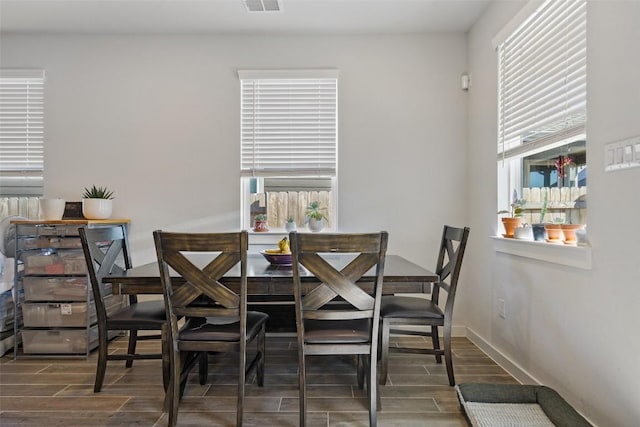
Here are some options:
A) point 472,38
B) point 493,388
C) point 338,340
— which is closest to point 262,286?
point 338,340

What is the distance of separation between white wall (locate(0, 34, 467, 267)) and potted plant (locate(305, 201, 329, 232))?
0.18 m

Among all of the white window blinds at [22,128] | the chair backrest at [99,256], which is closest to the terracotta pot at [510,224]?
the chair backrest at [99,256]

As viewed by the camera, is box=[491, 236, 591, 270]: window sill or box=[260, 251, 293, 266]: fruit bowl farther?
box=[260, 251, 293, 266]: fruit bowl

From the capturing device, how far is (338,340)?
1938 millimetres

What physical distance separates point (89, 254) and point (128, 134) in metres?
1.59

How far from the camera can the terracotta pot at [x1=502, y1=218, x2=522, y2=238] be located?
8.62ft

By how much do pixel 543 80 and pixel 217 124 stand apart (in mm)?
2555

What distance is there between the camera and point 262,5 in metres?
2.99

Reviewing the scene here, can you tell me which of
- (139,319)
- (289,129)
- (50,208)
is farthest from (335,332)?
(50,208)

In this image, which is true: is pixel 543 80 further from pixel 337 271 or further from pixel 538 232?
pixel 337 271

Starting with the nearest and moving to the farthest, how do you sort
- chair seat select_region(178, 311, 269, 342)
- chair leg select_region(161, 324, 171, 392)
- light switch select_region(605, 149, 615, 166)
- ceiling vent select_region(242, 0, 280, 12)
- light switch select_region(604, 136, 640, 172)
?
light switch select_region(604, 136, 640, 172) → light switch select_region(605, 149, 615, 166) → chair seat select_region(178, 311, 269, 342) → chair leg select_region(161, 324, 171, 392) → ceiling vent select_region(242, 0, 280, 12)

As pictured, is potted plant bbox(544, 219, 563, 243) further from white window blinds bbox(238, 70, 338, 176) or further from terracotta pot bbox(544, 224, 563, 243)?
white window blinds bbox(238, 70, 338, 176)

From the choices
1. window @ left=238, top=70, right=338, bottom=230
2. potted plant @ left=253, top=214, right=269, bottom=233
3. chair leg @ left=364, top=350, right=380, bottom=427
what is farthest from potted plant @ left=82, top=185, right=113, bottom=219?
chair leg @ left=364, top=350, right=380, bottom=427

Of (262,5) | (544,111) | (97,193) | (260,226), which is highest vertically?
(262,5)
